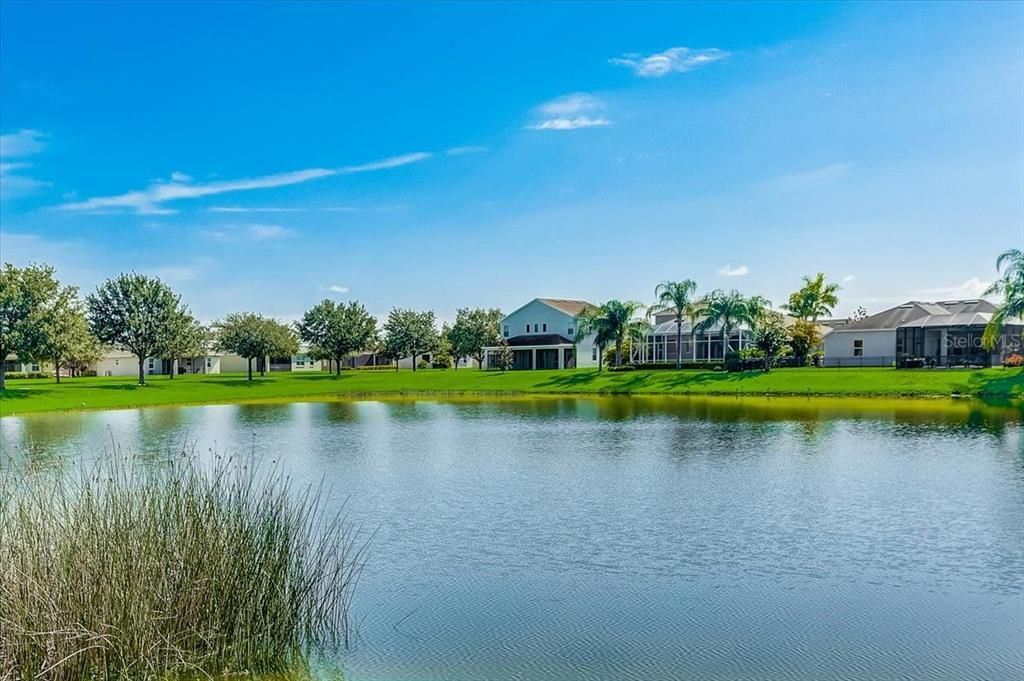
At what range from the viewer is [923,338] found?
60.2 meters

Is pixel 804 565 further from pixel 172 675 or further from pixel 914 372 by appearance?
pixel 914 372

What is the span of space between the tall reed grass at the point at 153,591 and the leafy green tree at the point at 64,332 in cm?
4583

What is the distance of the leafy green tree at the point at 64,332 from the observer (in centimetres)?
4784

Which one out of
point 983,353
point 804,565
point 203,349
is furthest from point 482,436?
point 203,349

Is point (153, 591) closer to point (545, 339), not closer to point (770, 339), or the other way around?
point (770, 339)

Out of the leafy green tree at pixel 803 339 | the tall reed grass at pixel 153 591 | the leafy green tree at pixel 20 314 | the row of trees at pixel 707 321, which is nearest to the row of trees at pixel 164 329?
the leafy green tree at pixel 20 314

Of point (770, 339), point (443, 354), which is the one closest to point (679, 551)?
point (770, 339)

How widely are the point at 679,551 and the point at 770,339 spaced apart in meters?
47.9

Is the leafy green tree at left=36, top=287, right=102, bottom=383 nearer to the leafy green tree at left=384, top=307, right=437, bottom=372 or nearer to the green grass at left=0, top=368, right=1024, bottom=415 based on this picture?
the green grass at left=0, top=368, right=1024, bottom=415

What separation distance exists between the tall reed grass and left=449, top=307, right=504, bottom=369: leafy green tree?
74.3 m

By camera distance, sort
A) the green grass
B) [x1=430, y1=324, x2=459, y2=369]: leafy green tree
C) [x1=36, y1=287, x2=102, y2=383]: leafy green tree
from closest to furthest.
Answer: the green grass
[x1=36, y1=287, x2=102, y2=383]: leafy green tree
[x1=430, y1=324, x2=459, y2=369]: leafy green tree

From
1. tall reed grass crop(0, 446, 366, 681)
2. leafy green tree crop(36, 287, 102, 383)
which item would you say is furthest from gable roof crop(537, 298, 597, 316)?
tall reed grass crop(0, 446, 366, 681)

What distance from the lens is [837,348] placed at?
67.8 metres

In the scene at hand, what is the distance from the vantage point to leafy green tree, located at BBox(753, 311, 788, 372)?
57000 mm
